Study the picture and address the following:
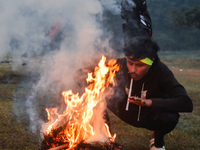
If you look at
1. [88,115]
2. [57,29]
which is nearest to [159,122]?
[88,115]

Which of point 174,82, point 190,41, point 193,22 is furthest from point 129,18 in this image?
point 190,41

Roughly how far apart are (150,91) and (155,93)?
0.27 feet

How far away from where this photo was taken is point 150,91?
331 centimetres

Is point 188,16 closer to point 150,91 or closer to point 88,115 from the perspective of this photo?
point 150,91

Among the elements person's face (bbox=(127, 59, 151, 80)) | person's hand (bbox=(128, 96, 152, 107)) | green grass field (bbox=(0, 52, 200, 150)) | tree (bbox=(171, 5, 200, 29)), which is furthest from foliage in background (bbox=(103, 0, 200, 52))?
person's hand (bbox=(128, 96, 152, 107))

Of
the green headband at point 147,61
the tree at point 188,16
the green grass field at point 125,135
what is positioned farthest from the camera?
the tree at point 188,16

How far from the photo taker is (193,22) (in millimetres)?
23422

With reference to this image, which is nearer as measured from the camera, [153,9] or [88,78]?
[88,78]

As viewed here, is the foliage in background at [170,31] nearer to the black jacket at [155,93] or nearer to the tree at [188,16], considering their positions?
the tree at [188,16]

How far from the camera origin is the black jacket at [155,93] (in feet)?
9.58

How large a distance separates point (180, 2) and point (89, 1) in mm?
40655

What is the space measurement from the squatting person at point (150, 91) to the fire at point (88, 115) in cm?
27

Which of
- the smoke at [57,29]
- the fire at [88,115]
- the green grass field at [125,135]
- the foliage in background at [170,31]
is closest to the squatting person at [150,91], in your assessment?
the fire at [88,115]

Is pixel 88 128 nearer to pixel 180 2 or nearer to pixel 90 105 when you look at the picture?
pixel 90 105
